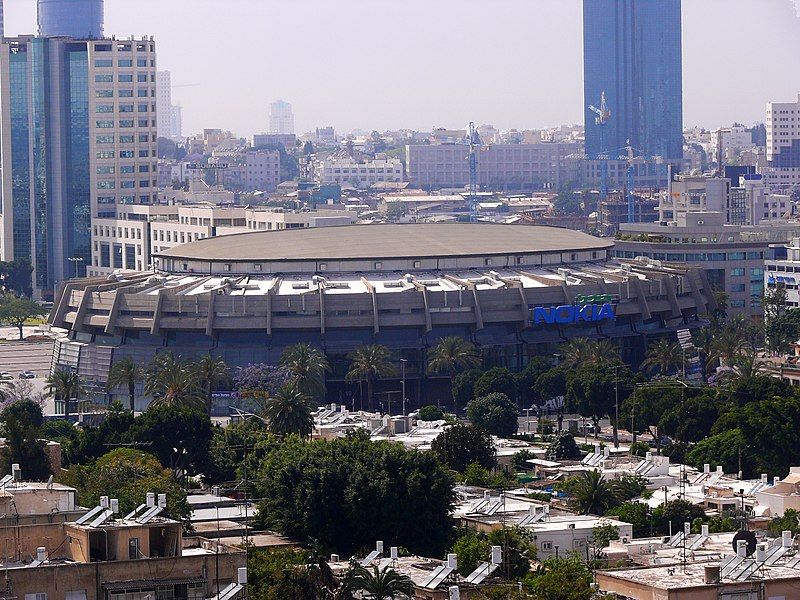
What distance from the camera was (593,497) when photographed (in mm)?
85562

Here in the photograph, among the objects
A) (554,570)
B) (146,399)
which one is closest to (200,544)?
(554,570)

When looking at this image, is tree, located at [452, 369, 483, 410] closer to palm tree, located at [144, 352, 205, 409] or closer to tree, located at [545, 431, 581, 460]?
palm tree, located at [144, 352, 205, 409]

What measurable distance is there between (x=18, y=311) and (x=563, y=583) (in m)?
135

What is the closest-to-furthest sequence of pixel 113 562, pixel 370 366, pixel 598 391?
pixel 113 562 → pixel 598 391 → pixel 370 366

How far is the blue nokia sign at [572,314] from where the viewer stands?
13812 centimetres

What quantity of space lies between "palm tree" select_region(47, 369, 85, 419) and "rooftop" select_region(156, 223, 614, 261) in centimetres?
1953

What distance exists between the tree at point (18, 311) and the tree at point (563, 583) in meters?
124

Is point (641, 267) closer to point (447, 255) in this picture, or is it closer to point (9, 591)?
point (447, 255)

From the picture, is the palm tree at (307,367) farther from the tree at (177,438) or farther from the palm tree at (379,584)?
the palm tree at (379,584)

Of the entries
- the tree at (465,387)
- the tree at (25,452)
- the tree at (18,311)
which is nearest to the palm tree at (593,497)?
the tree at (25,452)

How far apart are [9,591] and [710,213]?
149 metres

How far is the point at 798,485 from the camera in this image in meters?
85.5

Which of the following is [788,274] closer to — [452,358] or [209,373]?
[452,358]

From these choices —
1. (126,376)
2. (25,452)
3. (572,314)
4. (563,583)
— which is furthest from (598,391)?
(563,583)
